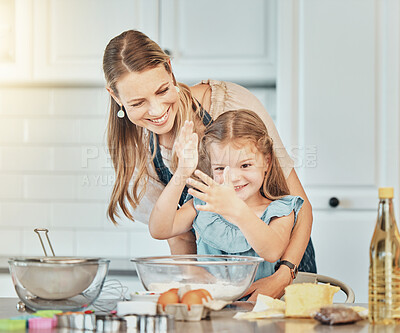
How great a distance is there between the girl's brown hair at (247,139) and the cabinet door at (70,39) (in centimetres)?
82

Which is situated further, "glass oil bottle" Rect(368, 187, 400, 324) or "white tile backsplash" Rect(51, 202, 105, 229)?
"white tile backsplash" Rect(51, 202, 105, 229)

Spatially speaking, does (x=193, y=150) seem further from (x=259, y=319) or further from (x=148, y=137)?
(x=259, y=319)

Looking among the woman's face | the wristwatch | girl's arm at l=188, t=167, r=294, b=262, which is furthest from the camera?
the woman's face

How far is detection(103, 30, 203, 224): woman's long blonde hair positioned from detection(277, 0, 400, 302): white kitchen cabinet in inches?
18.9

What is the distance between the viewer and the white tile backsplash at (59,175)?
9.10 feet

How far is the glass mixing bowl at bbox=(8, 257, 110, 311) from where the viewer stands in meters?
1.07

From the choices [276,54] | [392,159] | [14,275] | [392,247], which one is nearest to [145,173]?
[276,54]

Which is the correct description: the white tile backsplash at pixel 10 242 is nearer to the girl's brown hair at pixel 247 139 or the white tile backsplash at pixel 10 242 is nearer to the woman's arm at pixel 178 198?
the woman's arm at pixel 178 198

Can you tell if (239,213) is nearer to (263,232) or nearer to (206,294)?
(263,232)

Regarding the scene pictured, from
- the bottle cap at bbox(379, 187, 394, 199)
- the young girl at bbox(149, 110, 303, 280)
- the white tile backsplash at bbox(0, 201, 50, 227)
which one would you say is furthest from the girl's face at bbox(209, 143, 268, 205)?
the white tile backsplash at bbox(0, 201, 50, 227)

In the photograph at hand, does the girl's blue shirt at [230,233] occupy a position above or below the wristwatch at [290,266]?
above

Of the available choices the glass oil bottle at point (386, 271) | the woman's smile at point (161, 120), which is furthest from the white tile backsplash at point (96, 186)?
the glass oil bottle at point (386, 271)

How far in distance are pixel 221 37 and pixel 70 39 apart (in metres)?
0.67

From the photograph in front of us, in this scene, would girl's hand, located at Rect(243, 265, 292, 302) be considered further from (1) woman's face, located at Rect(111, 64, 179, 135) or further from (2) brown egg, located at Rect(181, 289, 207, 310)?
(1) woman's face, located at Rect(111, 64, 179, 135)
